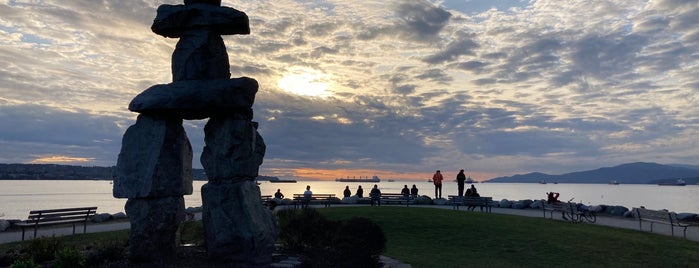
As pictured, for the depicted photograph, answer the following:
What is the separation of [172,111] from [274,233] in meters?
3.58

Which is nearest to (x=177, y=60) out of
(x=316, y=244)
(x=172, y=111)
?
(x=172, y=111)

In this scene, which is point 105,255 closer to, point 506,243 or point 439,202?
point 506,243

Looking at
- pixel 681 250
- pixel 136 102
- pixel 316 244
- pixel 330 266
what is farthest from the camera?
pixel 681 250

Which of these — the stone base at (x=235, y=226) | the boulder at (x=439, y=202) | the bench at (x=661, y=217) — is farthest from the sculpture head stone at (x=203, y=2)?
the boulder at (x=439, y=202)

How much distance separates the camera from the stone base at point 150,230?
1190 centimetres

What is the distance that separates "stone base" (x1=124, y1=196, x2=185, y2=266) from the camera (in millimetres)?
11898

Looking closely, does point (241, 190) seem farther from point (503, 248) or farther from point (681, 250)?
point (681, 250)

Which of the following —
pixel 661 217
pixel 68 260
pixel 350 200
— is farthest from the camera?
pixel 350 200

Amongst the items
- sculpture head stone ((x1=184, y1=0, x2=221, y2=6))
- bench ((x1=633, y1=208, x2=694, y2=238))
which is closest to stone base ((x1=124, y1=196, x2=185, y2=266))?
sculpture head stone ((x1=184, y1=0, x2=221, y2=6))

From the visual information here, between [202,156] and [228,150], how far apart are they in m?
0.80

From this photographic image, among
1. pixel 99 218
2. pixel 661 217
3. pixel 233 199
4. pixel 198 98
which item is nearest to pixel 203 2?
pixel 198 98

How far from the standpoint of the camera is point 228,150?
1234 cm

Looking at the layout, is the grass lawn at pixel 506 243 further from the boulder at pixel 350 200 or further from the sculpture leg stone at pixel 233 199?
the boulder at pixel 350 200

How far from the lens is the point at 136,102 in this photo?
12250mm
